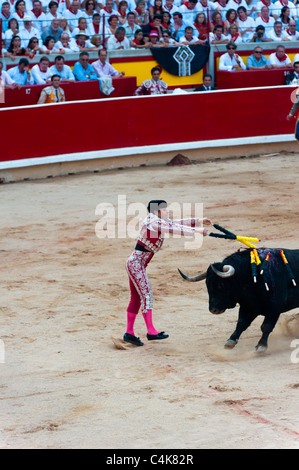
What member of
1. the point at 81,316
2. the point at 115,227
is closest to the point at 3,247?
the point at 115,227

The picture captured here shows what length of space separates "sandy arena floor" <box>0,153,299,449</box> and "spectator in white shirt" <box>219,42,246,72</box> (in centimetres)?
486

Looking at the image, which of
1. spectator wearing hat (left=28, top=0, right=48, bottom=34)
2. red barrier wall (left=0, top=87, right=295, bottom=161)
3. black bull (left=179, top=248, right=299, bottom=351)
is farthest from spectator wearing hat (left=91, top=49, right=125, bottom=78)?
black bull (left=179, top=248, right=299, bottom=351)

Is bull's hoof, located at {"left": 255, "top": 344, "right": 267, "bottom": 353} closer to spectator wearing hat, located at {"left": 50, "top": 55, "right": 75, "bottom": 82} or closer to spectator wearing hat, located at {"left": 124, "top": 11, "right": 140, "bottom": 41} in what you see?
spectator wearing hat, located at {"left": 50, "top": 55, "right": 75, "bottom": 82}

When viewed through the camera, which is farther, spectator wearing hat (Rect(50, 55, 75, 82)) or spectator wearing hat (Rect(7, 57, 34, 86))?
spectator wearing hat (Rect(50, 55, 75, 82))

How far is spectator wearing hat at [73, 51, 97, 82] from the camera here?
1435 centimetres

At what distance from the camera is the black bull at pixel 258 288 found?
6023 millimetres

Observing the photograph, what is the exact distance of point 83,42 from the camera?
14.6 metres

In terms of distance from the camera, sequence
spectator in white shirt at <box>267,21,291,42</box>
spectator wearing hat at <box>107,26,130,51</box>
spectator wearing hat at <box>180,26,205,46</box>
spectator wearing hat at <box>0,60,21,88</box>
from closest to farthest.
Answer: spectator wearing hat at <box>0,60,21,88</box> < spectator wearing hat at <box>107,26,130,51</box> < spectator wearing hat at <box>180,26,205,46</box> < spectator in white shirt at <box>267,21,291,42</box>

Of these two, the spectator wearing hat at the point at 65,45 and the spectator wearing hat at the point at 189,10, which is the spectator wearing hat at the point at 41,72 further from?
the spectator wearing hat at the point at 189,10

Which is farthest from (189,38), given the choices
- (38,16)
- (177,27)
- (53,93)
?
(53,93)

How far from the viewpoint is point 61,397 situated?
5410 millimetres

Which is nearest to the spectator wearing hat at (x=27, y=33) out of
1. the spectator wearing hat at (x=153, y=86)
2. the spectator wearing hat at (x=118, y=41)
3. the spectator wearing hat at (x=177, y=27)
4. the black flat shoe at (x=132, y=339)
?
the spectator wearing hat at (x=118, y=41)

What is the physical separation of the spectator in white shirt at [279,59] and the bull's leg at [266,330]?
35.1ft

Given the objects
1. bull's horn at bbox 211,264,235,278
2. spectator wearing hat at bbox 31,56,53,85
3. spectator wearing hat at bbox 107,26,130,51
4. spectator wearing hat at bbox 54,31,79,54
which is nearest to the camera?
bull's horn at bbox 211,264,235,278
